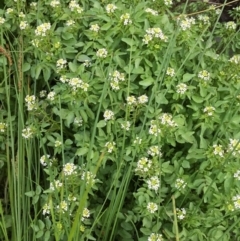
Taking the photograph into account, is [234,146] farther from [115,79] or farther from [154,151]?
[115,79]

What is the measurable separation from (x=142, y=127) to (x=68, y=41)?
20.7 inches

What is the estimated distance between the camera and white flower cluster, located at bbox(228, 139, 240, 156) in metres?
1.67

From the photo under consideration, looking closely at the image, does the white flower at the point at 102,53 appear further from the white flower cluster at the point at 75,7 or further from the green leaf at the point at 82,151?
the green leaf at the point at 82,151

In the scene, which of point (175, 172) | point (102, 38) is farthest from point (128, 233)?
point (102, 38)

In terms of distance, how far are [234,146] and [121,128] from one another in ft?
1.35

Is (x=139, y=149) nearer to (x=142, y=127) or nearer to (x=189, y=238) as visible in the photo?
(x=142, y=127)

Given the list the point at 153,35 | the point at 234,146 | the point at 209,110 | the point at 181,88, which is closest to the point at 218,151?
the point at 234,146

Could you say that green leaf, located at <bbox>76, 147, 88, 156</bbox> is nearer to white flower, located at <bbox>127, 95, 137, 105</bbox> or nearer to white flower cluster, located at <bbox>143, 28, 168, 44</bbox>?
white flower, located at <bbox>127, 95, 137, 105</bbox>

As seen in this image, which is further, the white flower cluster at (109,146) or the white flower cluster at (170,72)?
the white flower cluster at (170,72)

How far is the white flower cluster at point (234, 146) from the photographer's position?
1665 mm

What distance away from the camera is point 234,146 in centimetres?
170

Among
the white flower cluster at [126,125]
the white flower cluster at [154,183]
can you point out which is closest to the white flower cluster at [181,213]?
the white flower cluster at [154,183]

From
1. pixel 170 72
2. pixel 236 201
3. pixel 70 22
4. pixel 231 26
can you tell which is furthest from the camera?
pixel 231 26

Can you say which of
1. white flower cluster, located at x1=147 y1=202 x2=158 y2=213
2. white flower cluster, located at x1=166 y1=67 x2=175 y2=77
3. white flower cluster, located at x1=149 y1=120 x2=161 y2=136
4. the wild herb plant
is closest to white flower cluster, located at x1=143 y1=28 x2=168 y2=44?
the wild herb plant
